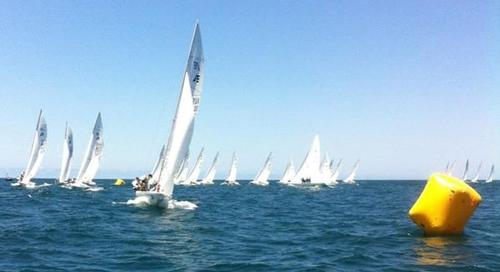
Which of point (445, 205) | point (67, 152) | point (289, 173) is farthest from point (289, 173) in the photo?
point (445, 205)

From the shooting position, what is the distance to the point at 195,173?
114 meters

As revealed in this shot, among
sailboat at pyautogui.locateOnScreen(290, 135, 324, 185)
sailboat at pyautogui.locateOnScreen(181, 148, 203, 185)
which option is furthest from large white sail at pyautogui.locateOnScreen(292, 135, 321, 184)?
sailboat at pyautogui.locateOnScreen(181, 148, 203, 185)

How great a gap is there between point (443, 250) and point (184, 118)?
2013 cm

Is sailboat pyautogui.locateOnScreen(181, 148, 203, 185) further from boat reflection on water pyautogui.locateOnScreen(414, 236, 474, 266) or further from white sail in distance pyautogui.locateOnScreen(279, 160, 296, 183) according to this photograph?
boat reflection on water pyautogui.locateOnScreen(414, 236, 474, 266)

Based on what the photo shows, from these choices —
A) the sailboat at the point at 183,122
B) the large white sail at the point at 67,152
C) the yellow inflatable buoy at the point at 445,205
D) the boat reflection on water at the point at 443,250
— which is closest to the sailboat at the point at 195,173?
the large white sail at the point at 67,152

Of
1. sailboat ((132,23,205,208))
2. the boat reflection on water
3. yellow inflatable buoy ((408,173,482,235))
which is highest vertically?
sailboat ((132,23,205,208))

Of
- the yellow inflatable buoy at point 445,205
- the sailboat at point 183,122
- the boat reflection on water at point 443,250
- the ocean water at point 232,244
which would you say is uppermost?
the sailboat at point 183,122

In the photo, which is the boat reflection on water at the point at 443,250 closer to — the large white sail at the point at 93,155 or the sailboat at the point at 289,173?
the large white sail at the point at 93,155

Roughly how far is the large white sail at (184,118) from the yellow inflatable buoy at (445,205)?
1710 centimetres

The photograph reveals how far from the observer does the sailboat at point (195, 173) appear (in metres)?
111

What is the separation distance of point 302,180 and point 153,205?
2882 inches

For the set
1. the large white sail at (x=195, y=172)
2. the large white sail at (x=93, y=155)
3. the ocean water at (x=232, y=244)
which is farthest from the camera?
the large white sail at (x=195, y=172)

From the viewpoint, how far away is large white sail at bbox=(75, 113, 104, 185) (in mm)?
61094

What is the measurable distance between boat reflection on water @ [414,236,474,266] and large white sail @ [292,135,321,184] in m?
76.7
